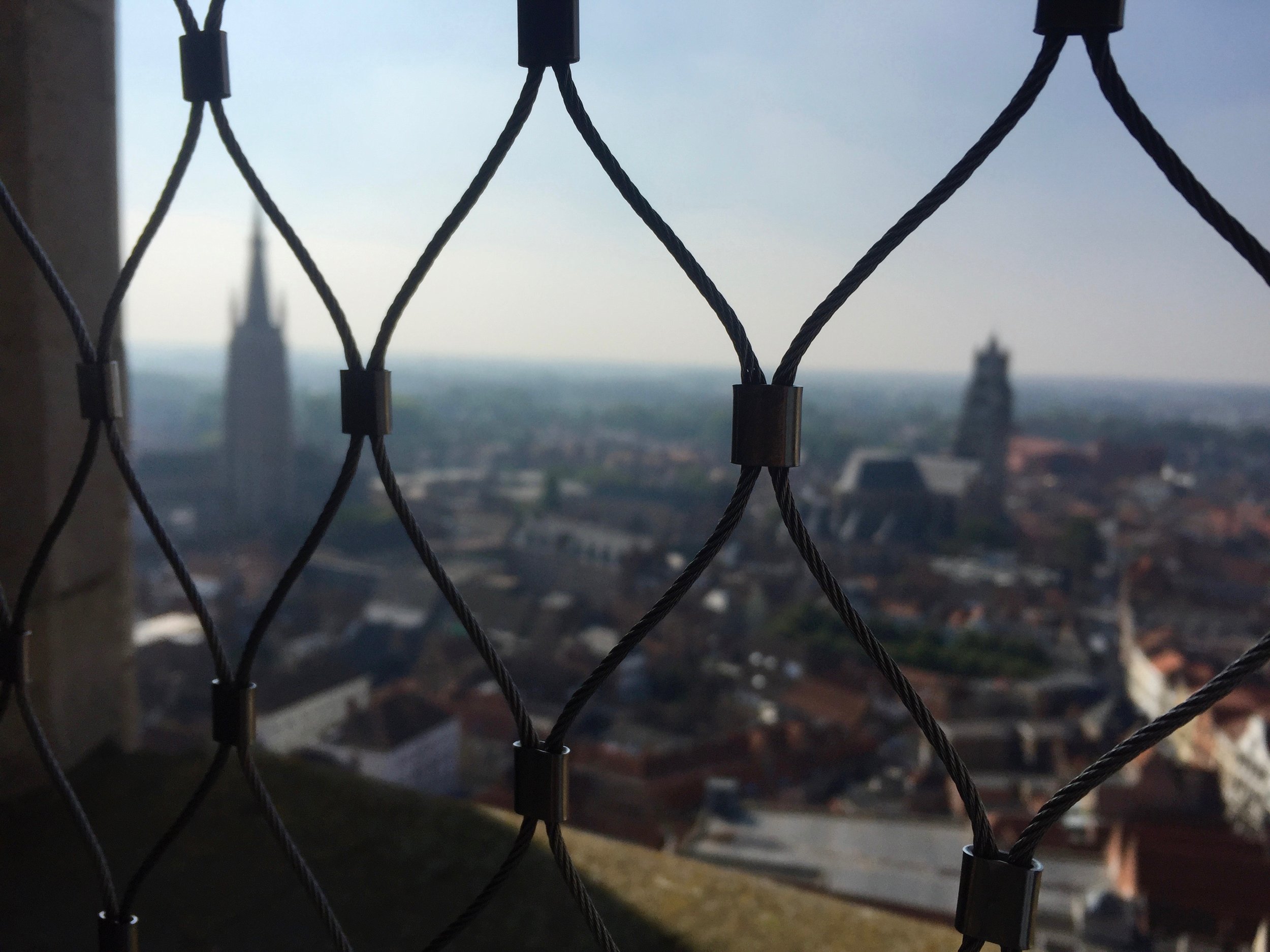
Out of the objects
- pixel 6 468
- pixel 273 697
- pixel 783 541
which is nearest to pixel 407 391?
pixel 783 541

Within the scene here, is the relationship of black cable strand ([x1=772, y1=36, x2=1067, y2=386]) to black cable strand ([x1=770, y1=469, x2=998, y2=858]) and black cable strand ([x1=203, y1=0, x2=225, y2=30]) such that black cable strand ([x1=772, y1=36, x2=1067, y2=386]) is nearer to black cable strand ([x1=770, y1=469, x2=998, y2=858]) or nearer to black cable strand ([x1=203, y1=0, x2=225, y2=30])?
black cable strand ([x1=770, y1=469, x2=998, y2=858])

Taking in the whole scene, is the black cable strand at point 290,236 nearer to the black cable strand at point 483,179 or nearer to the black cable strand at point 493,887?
the black cable strand at point 483,179

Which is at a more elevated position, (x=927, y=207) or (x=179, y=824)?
(x=927, y=207)

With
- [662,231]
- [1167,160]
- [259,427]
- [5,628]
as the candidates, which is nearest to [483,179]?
[662,231]

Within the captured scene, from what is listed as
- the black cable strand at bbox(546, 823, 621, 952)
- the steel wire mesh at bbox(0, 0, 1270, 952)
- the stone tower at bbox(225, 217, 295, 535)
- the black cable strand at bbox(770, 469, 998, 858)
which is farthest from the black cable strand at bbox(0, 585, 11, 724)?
the stone tower at bbox(225, 217, 295, 535)

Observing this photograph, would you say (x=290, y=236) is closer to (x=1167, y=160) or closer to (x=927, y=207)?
(x=927, y=207)

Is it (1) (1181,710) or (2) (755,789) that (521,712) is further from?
(2) (755,789)
